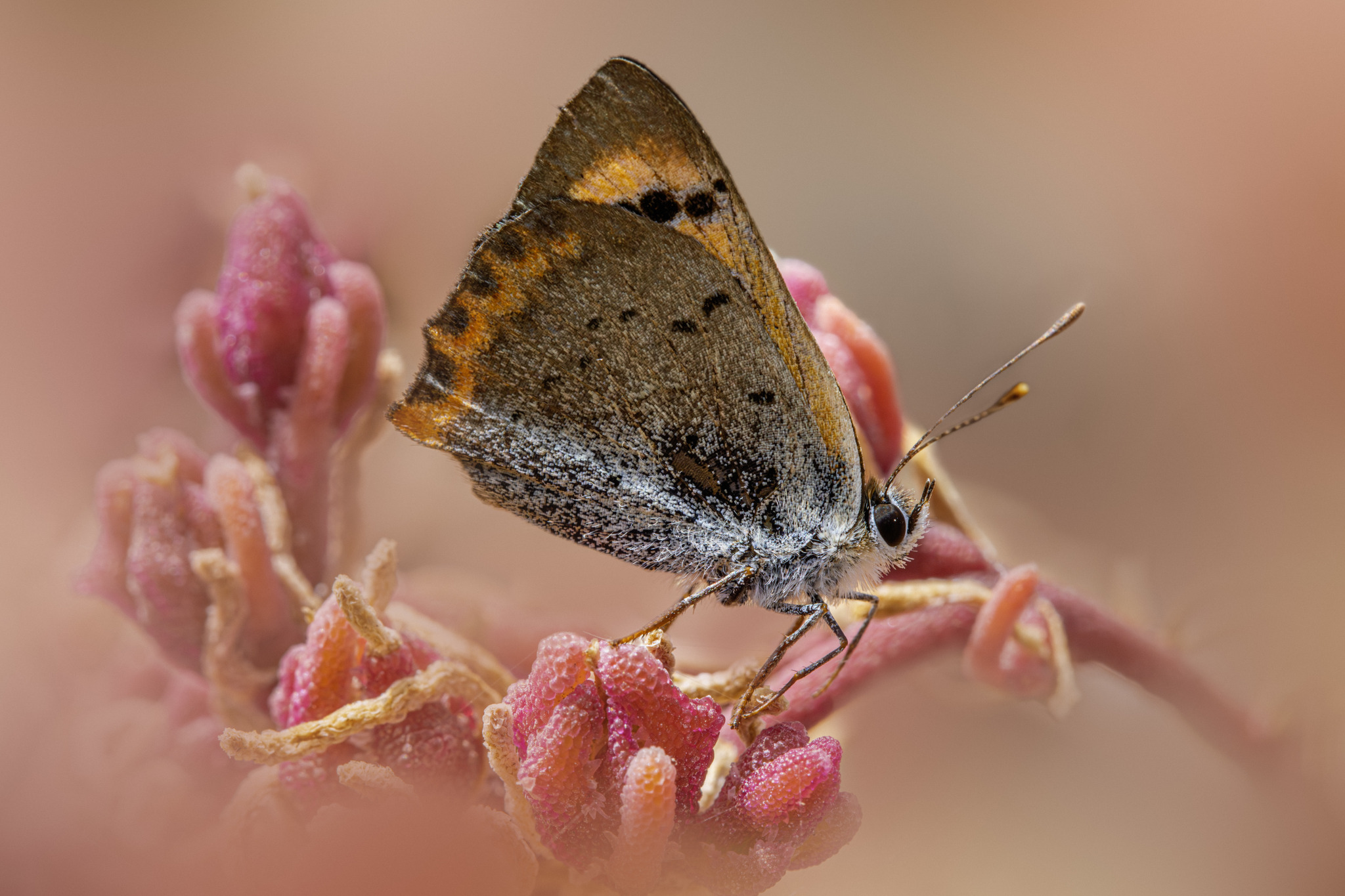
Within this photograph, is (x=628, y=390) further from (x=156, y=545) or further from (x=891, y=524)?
(x=156, y=545)

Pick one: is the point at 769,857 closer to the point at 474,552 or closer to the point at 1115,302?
the point at 474,552

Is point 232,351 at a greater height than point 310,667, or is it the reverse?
point 232,351

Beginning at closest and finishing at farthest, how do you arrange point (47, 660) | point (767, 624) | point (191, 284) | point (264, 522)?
A: point (264, 522) < point (47, 660) < point (767, 624) < point (191, 284)

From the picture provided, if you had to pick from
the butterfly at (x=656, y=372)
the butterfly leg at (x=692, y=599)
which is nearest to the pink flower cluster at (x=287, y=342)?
the butterfly at (x=656, y=372)

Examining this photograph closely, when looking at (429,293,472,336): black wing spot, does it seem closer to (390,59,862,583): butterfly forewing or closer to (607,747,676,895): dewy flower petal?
(390,59,862,583): butterfly forewing

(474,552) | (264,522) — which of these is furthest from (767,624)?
(264,522)

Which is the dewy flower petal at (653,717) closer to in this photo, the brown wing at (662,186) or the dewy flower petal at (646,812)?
the dewy flower petal at (646,812)

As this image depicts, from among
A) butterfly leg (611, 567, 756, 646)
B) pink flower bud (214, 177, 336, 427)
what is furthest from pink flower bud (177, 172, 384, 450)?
butterfly leg (611, 567, 756, 646)

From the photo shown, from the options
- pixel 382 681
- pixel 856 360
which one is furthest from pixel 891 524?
pixel 382 681
